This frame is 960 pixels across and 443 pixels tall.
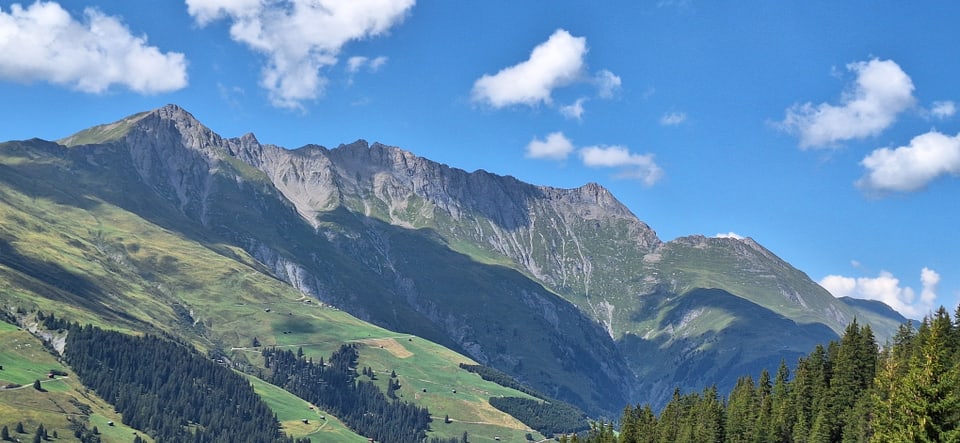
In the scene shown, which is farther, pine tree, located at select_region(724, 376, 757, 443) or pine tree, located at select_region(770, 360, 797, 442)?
pine tree, located at select_region(724, 376, 757, 443)

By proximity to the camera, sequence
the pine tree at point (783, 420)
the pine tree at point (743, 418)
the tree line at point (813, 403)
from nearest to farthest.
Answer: the tree line at point (813, 403) < the pine tree at point (783, 420) < the pine tree at point (743, 418)

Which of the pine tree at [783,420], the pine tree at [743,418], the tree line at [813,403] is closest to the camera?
the tree line at [813,403]

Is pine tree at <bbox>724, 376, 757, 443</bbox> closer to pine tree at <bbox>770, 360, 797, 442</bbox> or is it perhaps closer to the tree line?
the tree line

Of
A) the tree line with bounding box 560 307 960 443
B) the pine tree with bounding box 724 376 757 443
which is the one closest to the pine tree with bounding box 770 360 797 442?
the tree line with bounding box 560 307 960 443

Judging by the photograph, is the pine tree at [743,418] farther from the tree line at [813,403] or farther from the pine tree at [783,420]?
the pine tree at [783,420]

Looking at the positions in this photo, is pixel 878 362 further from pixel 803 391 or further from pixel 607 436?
pixel 607 436

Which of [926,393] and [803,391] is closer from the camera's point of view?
[926,393]

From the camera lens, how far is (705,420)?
16738cm

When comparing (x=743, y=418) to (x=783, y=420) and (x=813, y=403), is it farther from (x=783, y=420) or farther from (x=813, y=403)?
(x=813, y=403)

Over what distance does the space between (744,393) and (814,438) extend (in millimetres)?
39130

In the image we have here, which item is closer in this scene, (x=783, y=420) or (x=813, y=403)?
(x=783, y=420)

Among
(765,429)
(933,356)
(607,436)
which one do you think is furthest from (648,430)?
(933,356)

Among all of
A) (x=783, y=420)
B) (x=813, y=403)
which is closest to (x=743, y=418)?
(x=783, y=420)

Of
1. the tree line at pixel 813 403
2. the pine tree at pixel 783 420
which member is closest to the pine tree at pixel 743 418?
the tree line at pixel 813 403
